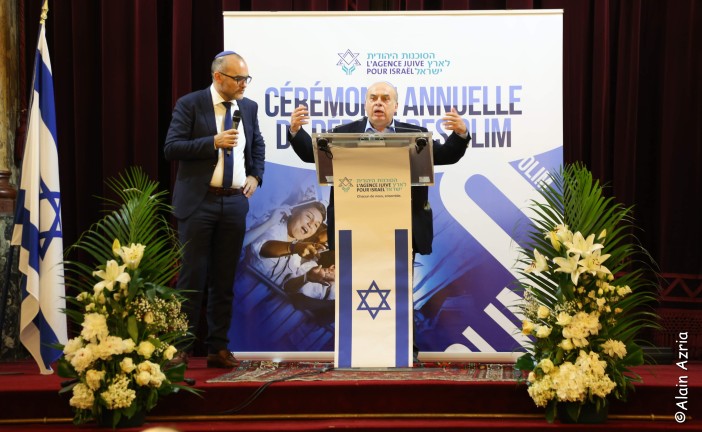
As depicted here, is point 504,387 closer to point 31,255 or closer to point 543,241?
point 543,241

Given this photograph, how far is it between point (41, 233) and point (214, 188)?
1137 mm

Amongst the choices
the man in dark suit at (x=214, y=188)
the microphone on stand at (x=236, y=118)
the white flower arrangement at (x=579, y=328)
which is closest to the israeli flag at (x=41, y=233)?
the man in dark suit at (x=214, y=188)

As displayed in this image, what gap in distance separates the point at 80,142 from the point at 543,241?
3.50m

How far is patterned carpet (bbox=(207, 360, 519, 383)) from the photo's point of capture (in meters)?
4.41

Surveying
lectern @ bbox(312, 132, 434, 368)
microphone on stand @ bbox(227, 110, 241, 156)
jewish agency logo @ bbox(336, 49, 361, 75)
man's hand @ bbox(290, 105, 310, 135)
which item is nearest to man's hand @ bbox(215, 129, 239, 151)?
microphone on stand @ bbox(227, 110, 241, 156)

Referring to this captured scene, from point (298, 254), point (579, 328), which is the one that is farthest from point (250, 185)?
point (579, 328)

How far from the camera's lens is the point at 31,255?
5.20 m

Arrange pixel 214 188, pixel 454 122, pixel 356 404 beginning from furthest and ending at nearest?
pixel 214 188 < pixel 454 122 < pixel 356 404

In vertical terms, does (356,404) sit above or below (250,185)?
below

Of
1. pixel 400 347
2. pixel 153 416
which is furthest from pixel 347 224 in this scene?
pixel 153 416

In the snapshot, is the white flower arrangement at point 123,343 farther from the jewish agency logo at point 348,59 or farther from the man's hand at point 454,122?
the jewish agency logo at point 348,59

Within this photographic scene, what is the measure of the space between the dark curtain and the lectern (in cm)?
207

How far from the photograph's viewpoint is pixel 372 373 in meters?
4.50

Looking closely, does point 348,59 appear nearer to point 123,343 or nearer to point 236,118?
point 236,118
